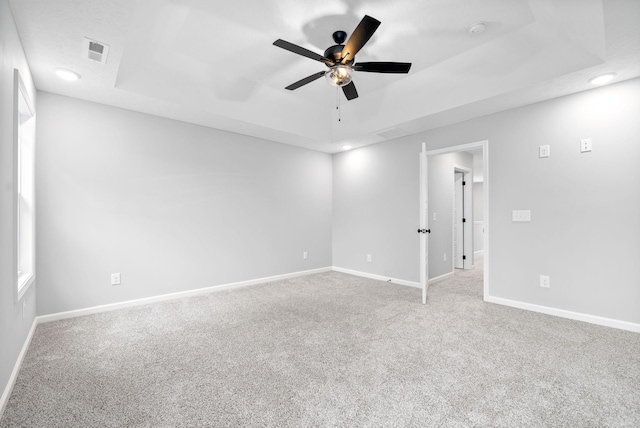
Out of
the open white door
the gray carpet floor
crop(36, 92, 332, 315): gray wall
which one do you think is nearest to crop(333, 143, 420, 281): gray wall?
the open white door

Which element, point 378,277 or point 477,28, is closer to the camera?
point 477,28

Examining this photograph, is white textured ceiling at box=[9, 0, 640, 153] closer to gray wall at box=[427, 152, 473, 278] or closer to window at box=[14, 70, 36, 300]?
window at box=[14, 70, 36, 300]

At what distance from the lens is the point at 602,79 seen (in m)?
2.74

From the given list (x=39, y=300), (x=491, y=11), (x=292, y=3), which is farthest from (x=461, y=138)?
(x=39, y=300)

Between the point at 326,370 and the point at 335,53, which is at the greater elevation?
the point at 335,53

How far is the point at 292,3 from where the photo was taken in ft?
7.75

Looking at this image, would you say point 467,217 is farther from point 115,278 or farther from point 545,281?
point 115,278

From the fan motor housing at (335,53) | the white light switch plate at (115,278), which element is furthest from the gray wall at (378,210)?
the white light switch plate at (115,278)

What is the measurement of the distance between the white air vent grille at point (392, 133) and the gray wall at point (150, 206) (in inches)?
64.0

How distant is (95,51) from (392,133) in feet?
12.0

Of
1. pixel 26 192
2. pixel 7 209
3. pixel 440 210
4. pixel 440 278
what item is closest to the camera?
pixel 7 209

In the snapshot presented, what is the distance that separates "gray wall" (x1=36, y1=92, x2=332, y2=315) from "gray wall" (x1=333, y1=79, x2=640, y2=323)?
2.83m

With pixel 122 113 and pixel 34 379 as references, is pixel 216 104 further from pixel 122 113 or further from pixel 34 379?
pixel 34 379

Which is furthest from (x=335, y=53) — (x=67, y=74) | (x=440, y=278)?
(x=440, y=278)
